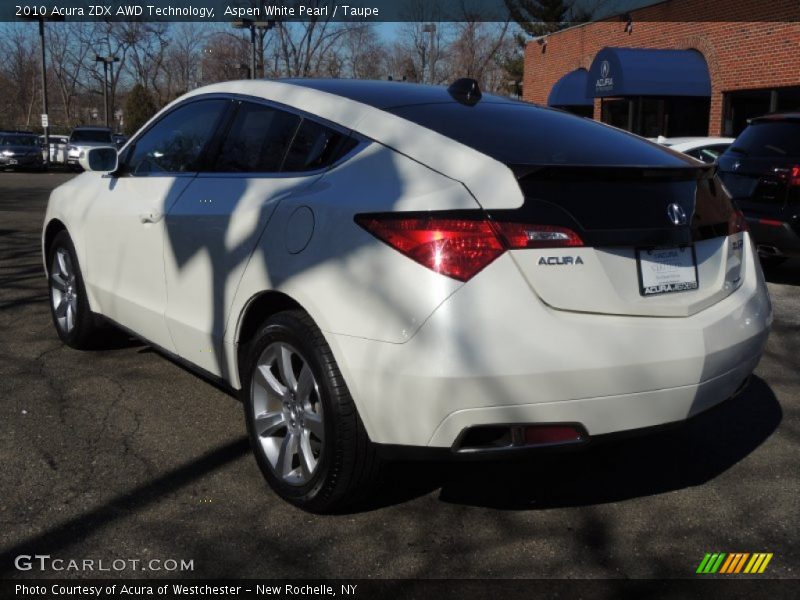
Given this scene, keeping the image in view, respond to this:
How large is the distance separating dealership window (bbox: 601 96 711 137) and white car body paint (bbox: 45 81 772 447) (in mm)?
20575

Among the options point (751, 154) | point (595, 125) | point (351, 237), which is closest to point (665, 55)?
point (751, 154)

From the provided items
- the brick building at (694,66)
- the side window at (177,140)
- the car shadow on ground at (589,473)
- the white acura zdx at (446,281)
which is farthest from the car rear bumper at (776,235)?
the brick building at (694,66)

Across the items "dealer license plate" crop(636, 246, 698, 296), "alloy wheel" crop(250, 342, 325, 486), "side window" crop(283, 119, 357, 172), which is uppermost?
"side window" crop(283, 119, 357, 172)

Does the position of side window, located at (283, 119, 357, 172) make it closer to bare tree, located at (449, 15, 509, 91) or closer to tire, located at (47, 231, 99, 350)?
tire, located at (47, 231, 99, 350)

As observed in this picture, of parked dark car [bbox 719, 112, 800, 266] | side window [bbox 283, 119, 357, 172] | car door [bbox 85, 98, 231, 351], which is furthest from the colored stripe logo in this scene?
parked dark car [bbox 719, 112, 800, 266]

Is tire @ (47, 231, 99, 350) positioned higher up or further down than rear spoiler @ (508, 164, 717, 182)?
further down

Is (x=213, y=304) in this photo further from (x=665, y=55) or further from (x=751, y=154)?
(x=665, y=55)

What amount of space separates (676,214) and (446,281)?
97 cm

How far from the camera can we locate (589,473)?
3791mm

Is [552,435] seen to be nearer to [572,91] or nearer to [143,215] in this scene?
[143,215]

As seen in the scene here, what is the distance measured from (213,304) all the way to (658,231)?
186 centimetres

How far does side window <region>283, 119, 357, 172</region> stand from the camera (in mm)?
3303

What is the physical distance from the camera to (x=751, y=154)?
8.32 meters

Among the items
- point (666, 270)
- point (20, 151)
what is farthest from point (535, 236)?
point (20, 151)
